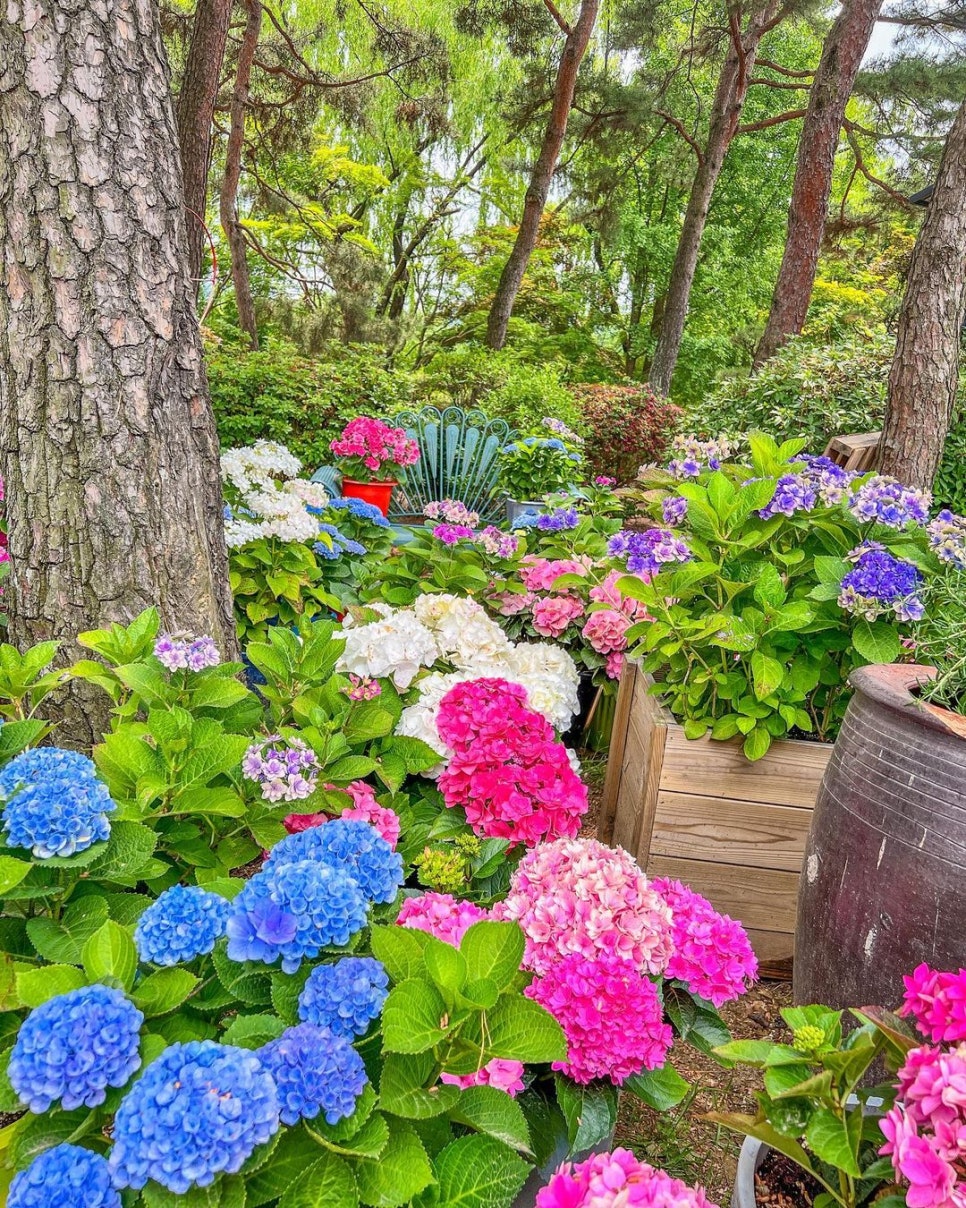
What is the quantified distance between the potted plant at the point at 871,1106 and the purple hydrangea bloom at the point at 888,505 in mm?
1098

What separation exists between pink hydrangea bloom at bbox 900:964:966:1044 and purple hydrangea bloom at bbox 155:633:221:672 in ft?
3.68

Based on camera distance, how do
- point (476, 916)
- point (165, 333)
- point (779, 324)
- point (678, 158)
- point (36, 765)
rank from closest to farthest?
point (36, 765) < point (476, 916) < point (165, 333) < point (779, 324) < point (678, 158)

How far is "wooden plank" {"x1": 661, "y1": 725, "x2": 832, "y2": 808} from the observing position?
178 centimetres

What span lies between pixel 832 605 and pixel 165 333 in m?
1.50

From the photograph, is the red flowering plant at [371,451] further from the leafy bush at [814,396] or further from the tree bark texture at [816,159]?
the tree bark texture at [816,159]

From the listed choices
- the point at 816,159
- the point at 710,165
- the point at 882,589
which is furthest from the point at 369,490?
the point at 710,165

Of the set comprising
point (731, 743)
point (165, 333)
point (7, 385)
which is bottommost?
point (731, 743)

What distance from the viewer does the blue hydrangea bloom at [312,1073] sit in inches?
28.1

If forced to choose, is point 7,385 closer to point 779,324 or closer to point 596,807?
point 596,807

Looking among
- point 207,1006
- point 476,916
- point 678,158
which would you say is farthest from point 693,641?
point 678,158

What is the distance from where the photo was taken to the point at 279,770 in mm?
1285

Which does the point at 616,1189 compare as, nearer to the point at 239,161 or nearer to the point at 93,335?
the point at 93,335

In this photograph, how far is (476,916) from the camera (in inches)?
43.7

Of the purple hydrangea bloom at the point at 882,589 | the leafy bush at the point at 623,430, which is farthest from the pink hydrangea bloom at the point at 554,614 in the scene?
the leafy bush at the point at 623,430
